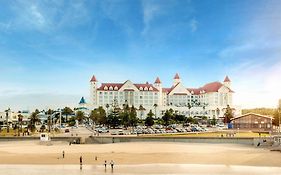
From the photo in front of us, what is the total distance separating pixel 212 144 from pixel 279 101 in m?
47.9

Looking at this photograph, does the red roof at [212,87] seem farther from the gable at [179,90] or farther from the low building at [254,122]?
the low building at [254,122]

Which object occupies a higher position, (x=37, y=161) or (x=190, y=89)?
(x=190, y=89)

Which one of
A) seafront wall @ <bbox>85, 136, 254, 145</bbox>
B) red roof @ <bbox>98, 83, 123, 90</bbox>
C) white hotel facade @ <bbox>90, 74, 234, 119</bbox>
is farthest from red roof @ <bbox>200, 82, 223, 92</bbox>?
seafront wall @ <bbox>85, 136, 254, 145</bbox>

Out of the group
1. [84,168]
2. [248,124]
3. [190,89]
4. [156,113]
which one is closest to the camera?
[84,168]

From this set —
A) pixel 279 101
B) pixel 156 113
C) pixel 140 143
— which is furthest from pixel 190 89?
pixel 140 143

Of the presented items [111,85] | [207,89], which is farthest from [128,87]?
[207,89]

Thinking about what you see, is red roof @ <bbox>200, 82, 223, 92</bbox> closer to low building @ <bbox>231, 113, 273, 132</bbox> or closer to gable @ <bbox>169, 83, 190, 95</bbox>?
gable @ <bbox>169, 83, 190, 95</bbox>

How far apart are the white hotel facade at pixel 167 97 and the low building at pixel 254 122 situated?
55293mm

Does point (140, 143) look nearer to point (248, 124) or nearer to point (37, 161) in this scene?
point (37, 161)

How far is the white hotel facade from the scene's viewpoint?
518ft

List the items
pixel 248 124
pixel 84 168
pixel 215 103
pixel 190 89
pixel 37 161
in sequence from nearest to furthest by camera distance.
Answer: pixel 84 168, pixel 37 161, pixel 248 124, pixel 215 103, pixel 190 89

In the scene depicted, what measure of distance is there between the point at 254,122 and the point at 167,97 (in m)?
76.7

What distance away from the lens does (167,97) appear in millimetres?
175250

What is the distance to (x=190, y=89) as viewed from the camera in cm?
18150
